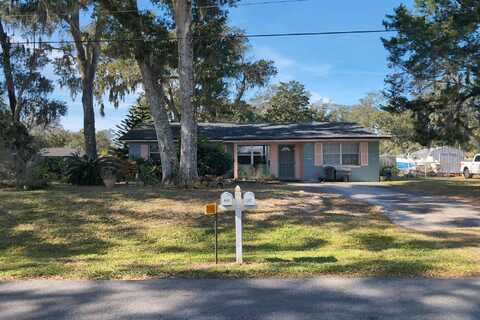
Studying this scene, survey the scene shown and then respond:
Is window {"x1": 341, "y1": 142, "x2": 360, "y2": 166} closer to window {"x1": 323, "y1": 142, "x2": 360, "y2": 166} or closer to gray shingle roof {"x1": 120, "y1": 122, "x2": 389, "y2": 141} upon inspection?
window {"x1": 323, "y1": 142, "x2": 360, "y2": 166}

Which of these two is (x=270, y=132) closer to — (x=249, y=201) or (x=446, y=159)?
(x=249, y=201)

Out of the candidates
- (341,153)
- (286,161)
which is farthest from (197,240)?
(341,153)

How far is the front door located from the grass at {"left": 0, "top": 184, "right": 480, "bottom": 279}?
1164 cm

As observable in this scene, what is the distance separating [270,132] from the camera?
91.5 feet

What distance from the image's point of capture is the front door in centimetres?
2722

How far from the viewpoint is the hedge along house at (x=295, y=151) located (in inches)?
1038

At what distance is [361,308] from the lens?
16.6 ft

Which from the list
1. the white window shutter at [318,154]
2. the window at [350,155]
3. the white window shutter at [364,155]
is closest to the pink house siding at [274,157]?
the white window shutter at [318,154]

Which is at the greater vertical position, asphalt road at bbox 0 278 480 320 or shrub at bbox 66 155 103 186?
shrub at bbox 66 155 103 186

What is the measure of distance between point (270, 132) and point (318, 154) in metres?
3.10

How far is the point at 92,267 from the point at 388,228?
7.01 metres

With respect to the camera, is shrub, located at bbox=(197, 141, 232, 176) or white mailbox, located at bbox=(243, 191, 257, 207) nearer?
white mailbox, located at bbox=(243, 191, 257, 207)

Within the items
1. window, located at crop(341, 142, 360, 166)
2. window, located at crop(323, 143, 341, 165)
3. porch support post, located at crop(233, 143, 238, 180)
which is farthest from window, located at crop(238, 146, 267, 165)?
window, located at crop(341, 142, 360, 166)

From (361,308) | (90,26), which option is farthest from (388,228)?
(90,26)
